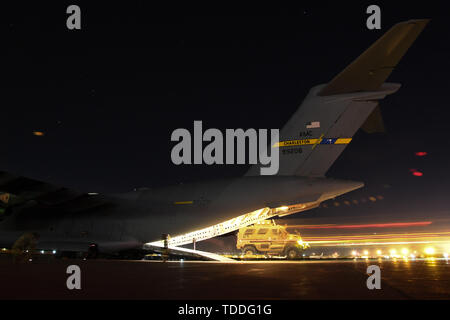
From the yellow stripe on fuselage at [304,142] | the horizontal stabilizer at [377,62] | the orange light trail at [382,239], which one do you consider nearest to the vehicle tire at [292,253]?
the yellow stripe on fuselage at [304,142]

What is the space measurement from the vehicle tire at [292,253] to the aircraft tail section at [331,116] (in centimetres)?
798

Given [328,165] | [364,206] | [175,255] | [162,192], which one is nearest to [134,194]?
[162,192]

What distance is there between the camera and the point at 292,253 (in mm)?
23828

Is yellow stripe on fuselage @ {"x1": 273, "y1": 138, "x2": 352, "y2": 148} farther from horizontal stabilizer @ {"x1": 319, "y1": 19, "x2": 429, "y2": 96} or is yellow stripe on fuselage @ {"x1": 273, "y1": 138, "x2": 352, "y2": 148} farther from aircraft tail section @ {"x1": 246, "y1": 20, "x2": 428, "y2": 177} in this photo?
horizontal stabilizer @ {"x1": 319, "y1": 19, "x2": 429, "y2": 96}

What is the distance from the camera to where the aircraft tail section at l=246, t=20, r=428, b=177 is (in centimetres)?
1382

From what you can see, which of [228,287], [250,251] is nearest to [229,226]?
[250,251]

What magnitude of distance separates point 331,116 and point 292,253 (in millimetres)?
10548

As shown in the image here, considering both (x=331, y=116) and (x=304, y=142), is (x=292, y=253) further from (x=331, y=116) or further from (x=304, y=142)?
(x=331, y=116)

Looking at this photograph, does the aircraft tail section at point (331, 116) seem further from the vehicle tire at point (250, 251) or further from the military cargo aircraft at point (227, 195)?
the vehicle tire at point (250, 251)

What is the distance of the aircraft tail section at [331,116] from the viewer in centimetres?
1382

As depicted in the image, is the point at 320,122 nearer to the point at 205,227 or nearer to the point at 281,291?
the point at 205,227

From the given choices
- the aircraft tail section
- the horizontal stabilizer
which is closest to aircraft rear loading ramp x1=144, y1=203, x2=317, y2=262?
the aircraft tail section

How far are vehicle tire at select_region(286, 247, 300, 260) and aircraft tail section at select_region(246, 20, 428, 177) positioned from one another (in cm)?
798
